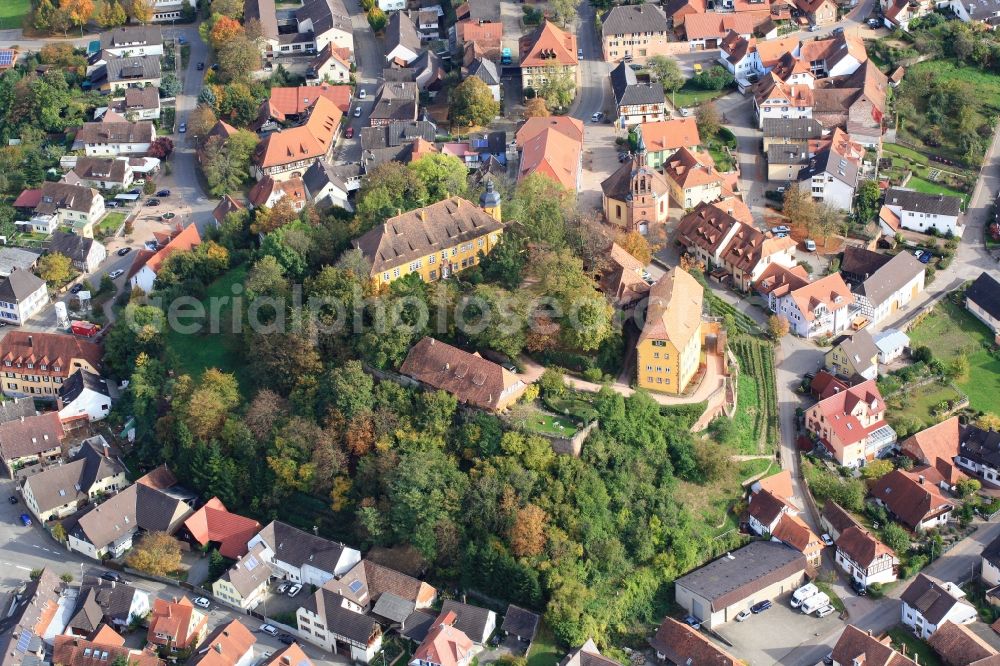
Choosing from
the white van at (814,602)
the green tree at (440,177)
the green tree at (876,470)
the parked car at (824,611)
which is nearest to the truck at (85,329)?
the green tree at (440,177)

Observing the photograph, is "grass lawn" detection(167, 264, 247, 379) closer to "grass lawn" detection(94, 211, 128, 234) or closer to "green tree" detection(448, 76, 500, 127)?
"grass lawn" detection(94, 211, 128, 234)

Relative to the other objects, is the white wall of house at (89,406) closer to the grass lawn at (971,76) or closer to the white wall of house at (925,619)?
the white wall of house at (925,619)

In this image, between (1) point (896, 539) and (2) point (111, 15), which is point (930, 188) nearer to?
(1) point (896, 539)

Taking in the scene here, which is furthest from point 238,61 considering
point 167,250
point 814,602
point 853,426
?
point 814,602

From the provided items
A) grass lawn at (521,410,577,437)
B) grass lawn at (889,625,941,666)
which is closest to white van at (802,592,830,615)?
grass lawn at (889,625,941,666)

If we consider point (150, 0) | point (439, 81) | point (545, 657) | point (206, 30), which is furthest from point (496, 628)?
point (150, 0)
